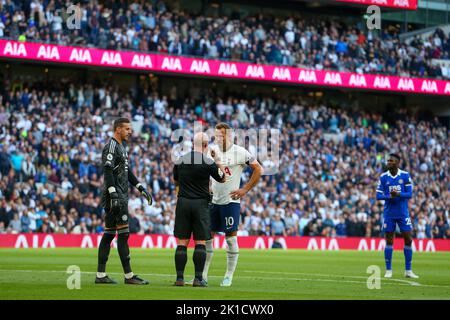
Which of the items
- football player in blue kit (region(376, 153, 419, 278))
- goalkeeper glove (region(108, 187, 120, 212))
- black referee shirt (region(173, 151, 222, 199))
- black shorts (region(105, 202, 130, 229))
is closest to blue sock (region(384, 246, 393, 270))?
football player in blue kit (region(376, 153, 419, 278))

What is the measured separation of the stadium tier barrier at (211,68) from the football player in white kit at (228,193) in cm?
2769

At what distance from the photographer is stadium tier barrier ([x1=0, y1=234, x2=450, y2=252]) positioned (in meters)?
33.5

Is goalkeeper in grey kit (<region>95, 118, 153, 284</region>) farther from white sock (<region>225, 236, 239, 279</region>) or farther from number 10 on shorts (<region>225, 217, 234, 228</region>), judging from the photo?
number 10 on shorts (<region>225, 217, 234, 228</region>)

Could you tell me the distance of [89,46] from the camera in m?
43.8

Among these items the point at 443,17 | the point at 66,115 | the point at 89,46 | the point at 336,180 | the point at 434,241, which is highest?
the point at 443,17

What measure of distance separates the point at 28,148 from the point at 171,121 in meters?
8.62

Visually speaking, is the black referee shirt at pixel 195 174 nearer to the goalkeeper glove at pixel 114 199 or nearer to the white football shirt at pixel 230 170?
the white football shirt at pixel 230 170

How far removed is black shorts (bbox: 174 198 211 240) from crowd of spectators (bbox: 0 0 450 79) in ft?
94.2

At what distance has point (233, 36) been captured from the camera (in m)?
49.0

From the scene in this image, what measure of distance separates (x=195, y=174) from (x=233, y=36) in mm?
34713

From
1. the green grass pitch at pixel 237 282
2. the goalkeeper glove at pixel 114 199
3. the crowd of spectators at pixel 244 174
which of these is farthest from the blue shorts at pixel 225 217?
the crowd of spectators at pixel 244 174
